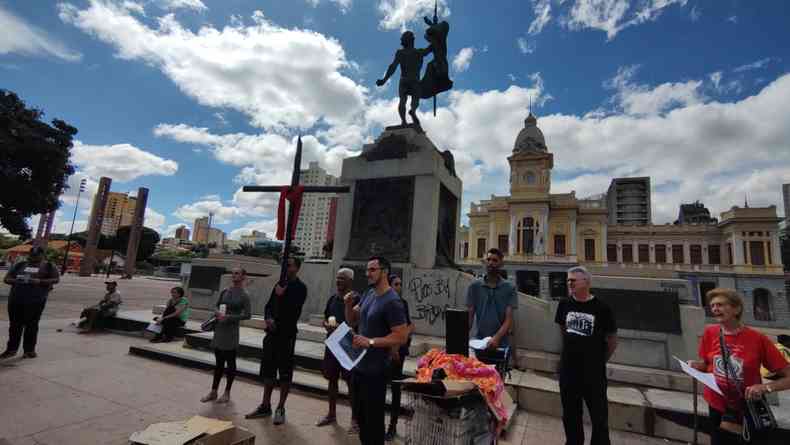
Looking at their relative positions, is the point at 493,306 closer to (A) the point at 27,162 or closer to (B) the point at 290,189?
(B) the point at 290,189

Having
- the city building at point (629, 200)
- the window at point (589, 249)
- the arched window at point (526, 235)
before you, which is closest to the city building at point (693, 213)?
the city building at point (629, 200)

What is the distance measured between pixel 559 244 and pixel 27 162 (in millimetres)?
48276

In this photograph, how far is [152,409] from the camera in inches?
167

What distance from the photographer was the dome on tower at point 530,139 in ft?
161

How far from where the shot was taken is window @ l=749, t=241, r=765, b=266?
39.1 m

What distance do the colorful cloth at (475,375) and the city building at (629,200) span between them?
123m

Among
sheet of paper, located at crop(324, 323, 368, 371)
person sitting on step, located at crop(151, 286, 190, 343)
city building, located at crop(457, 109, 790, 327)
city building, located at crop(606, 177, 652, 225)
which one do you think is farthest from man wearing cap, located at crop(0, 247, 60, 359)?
city building, located at crop(606, 177, 652, 225)

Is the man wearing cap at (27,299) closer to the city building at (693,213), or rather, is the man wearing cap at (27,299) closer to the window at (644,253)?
the window at (644,253)

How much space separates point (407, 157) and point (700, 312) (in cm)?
591

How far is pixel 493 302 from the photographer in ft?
12.7

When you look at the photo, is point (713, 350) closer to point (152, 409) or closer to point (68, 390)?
point (152, 409)

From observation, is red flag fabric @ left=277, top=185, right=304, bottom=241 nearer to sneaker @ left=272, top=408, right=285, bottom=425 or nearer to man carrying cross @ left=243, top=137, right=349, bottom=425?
man carrying cross @ left=243, top=137, right=349, bottom=425

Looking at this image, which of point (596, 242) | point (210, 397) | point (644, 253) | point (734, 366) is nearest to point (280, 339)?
point (210, 397)

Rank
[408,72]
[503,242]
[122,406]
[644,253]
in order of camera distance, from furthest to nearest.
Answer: [503,242] < [644,253] < [408,72] < [122,406]
